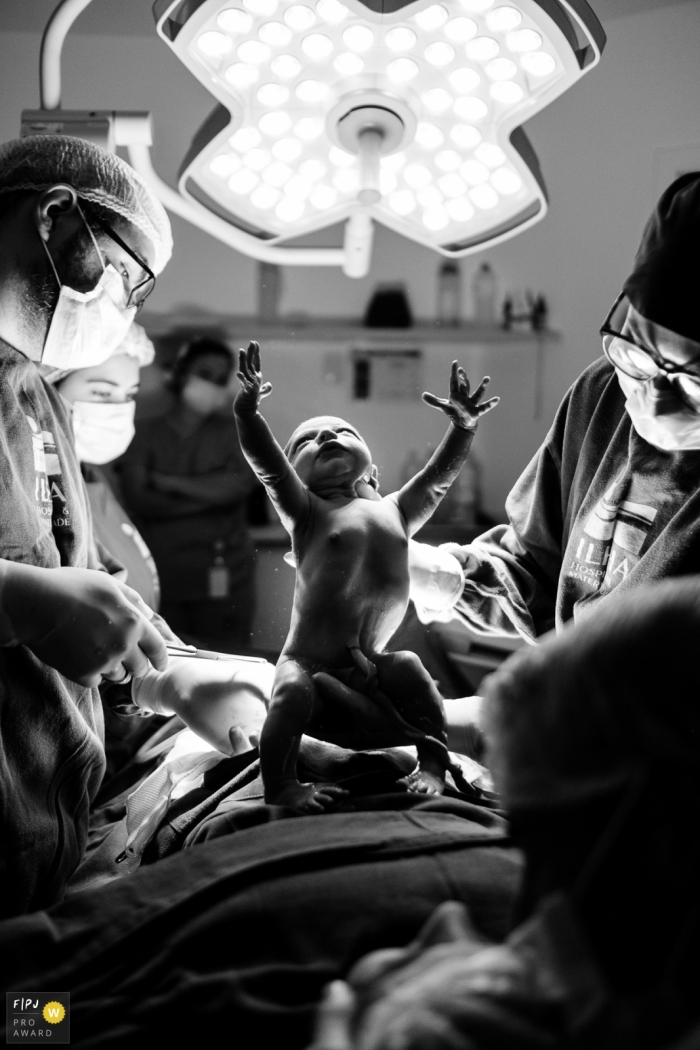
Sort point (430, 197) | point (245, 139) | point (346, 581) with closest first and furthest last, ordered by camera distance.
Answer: point (346, 581)
point (245, 139)
point (430, 197)

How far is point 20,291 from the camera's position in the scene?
1.45 metres

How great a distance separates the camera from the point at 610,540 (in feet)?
5.02

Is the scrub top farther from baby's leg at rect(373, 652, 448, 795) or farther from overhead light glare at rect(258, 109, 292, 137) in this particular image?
baby's leg at rect(373, 652, 448, 795)

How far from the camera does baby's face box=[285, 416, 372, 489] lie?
4.91ft

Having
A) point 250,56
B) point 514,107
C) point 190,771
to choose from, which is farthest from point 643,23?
point 190,771

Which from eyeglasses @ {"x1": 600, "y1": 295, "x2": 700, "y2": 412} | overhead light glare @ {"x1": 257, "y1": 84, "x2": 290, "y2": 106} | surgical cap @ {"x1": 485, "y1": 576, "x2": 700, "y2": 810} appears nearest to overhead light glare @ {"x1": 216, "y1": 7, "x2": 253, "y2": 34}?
overhead light glare @ {"x1": 257, "y1": 84, "x2": 290, "y2": 106}

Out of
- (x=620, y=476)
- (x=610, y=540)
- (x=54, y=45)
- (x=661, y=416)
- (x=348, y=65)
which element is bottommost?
(x=610, y=540)

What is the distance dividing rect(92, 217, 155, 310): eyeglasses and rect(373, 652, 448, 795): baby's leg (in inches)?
34.3

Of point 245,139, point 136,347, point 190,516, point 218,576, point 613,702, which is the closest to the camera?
point 613,702

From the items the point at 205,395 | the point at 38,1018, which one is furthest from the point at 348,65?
the point at 205,395

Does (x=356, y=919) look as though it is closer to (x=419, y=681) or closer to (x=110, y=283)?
(x=419, y=681)

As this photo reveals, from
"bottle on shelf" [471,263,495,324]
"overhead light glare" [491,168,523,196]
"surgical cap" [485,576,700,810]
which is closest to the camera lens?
"surgical cap" [485,576,700,810]

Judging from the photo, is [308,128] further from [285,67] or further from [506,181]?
[506,181]

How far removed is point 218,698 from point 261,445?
496 millimetres
